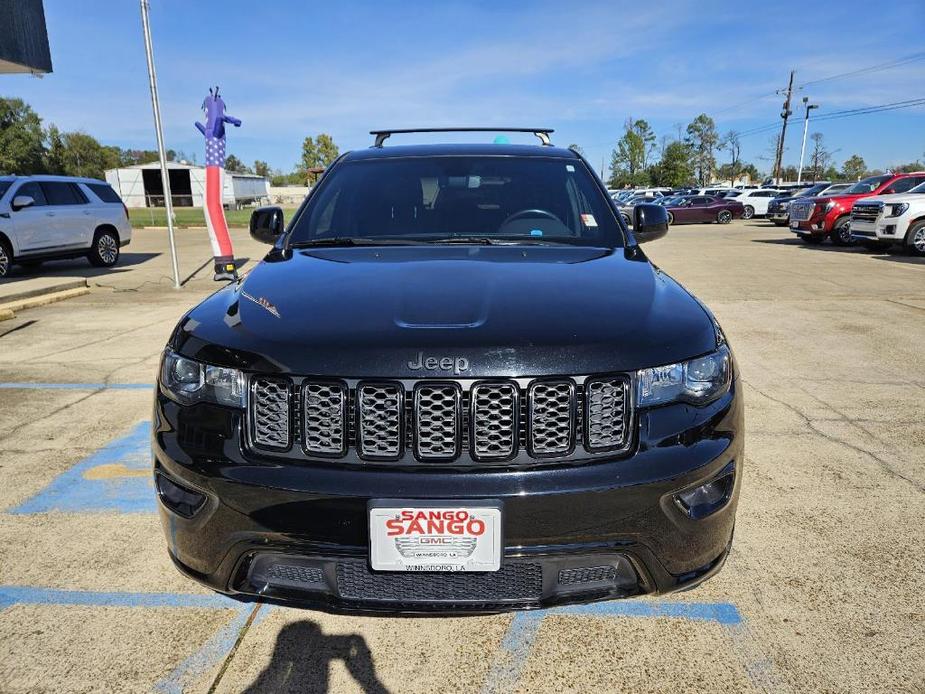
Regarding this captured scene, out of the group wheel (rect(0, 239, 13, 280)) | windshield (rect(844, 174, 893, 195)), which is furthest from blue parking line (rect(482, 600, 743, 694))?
windshield (rect(844, 174, 893, 195))

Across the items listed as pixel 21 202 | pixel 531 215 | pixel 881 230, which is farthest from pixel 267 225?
pixel 881 230

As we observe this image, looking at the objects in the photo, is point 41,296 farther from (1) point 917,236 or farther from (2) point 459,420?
(1) point 917,236

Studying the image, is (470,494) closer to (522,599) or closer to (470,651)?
(522,599)

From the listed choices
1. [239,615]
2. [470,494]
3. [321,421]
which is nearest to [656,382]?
[470,494]

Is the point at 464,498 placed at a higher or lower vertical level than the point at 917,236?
higher

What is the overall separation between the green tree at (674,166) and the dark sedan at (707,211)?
4284 centimetres

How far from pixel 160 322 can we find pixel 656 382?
7.29 m

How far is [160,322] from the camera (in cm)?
784

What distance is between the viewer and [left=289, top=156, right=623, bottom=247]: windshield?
306 centimetres

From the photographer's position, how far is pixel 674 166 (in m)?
71.8

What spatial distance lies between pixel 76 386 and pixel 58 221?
29.1 feet

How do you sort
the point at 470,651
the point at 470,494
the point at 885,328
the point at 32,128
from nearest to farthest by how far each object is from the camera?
the point at 470,494 < the point at 470,651 < the point at 885,328 < the point at 32,128

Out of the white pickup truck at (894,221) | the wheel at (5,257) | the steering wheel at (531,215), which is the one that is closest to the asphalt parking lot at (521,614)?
the steering wheel at (531,215)

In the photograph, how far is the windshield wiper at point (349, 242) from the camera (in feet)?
9.54
